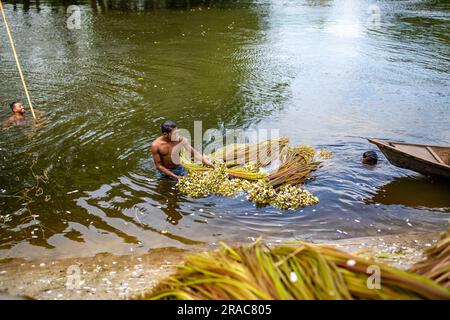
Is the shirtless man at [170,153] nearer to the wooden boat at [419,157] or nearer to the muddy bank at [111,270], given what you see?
the muddy bank at [111,270]

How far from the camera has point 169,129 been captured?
7.29 m

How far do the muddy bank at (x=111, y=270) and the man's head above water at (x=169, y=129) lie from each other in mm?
2360

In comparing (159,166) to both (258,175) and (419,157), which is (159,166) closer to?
(258,175)

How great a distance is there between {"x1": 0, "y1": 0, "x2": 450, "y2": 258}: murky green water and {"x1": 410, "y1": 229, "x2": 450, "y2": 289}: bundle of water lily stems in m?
3.20

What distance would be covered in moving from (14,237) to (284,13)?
2096cm

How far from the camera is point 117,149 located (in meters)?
9.05

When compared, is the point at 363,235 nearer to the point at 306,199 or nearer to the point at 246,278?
the point at 306,199

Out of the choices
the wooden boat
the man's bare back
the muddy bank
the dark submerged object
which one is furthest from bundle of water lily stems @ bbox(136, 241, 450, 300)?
the dark submerged object

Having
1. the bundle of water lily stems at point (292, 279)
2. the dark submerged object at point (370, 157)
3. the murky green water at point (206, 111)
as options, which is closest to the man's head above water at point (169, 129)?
the murky green water at point (206, 111)

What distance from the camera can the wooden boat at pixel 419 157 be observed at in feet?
23.0

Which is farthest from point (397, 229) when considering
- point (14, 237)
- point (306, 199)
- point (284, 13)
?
point (284, 13)

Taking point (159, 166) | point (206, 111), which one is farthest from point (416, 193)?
point (206, 111)

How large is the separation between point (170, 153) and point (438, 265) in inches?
216

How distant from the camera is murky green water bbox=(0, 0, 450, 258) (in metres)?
6.50
